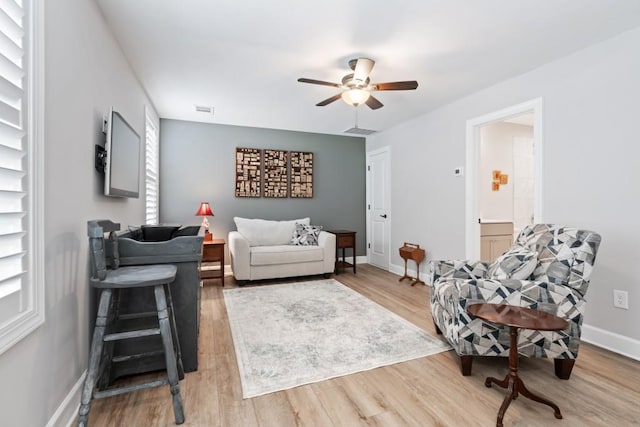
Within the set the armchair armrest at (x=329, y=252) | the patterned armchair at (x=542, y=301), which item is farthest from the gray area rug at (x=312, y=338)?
the armchair armrest at (x=329, y=252)

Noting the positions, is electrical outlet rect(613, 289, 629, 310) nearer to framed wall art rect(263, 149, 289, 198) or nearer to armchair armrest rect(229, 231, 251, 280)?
armchair armrest rect(229, 231, 251, 280)

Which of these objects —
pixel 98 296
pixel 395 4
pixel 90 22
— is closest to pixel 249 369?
pixel 98 296

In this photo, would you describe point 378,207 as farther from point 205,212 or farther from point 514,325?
point 514,325

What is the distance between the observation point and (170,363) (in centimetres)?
156

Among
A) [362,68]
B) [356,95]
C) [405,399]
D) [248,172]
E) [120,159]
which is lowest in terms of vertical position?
[405,399]

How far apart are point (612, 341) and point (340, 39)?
315 centimetres

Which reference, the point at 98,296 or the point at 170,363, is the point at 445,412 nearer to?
the point at 170,363

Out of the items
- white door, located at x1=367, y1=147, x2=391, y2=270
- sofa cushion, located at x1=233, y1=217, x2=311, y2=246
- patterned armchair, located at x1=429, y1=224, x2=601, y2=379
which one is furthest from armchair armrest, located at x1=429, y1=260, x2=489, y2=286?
sofa cushion, located at x1=233, y1=217, x2=311, y2=246

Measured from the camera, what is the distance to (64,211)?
1502mm

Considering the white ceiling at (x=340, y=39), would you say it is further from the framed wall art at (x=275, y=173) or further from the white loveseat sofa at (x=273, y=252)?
the white loveseat sofa at (x=273, y=252)

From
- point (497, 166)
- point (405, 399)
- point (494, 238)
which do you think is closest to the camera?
→ point (405, 399)

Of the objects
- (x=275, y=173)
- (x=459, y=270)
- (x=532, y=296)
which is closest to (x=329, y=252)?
(x=275, y=173)

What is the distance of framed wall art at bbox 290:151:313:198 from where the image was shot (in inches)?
204

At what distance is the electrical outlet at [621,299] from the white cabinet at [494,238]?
1560mm
